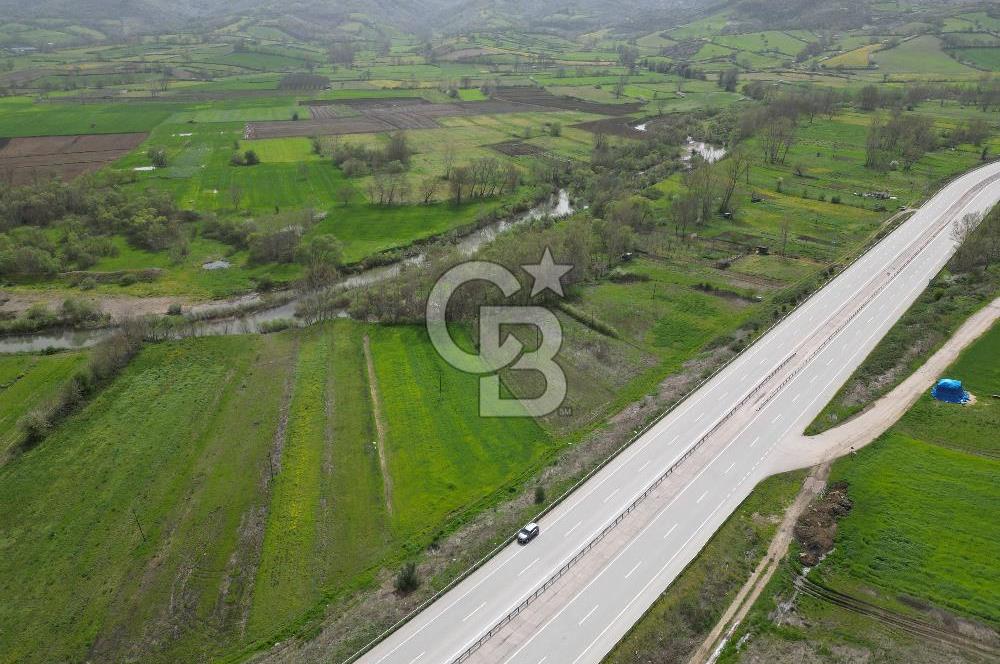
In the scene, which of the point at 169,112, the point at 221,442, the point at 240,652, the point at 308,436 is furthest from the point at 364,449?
the point at 169,112

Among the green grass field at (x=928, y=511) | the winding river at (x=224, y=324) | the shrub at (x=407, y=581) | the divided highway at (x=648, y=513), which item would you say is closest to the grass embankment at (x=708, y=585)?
the divided highway at (x=648, y=513)

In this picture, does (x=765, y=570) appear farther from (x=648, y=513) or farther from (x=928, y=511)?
(x=928, y=511)

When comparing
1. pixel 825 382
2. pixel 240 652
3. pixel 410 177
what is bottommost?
pixel 240 652

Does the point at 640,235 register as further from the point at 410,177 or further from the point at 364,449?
the point at 364,449

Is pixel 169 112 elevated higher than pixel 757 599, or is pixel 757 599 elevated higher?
pixel 169 112

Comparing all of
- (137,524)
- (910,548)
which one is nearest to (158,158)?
(137,524)

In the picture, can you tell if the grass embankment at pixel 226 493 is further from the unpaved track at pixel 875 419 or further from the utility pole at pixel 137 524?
the unpaved track at pixel 875 419
